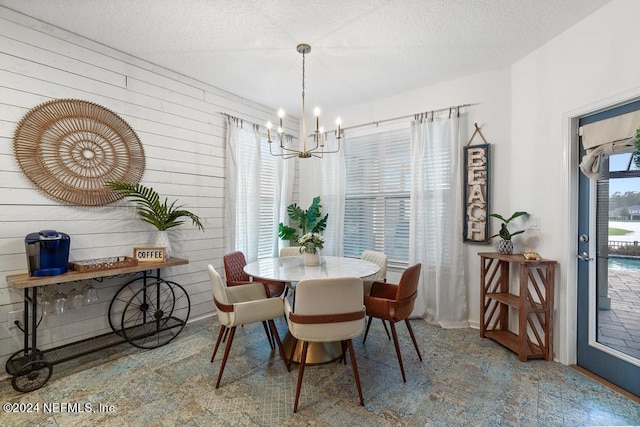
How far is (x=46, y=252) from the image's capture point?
2242mm

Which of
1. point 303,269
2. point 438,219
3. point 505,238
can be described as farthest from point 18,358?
point 505,238

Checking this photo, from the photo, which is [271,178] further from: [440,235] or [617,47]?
[617,47]

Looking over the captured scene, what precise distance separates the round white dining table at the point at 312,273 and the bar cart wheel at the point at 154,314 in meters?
1.08

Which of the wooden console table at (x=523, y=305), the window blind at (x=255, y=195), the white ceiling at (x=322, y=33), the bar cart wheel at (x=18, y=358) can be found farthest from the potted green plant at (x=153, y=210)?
the wooden console table at (x=523, y=305)

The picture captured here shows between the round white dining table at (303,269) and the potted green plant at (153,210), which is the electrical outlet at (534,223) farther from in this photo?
the potted green plant at (153,210)

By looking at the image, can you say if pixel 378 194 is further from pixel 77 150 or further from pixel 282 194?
pixel 77 150

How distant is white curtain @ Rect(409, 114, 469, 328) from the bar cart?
268 centimetres

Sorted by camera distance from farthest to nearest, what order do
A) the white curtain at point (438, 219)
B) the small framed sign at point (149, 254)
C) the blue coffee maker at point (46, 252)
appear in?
1. the white curtain at point (438, 219)
2. the small framed sign at point (149, 254)
3. the blue coffee maker at point (46, 252)

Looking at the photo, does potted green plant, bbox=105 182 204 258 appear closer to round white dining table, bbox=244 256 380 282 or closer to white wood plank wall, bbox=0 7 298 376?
white wood plank wall, bbox=0 7 298 376

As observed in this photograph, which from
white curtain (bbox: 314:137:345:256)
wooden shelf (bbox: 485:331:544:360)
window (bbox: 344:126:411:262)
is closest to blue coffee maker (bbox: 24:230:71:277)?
white curtain (bbox: 314:137:345:256)

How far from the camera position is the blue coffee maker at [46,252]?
7.18ft

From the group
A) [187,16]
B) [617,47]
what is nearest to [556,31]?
[617,47]

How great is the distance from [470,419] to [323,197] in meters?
3.18

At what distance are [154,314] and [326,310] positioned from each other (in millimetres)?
2095
